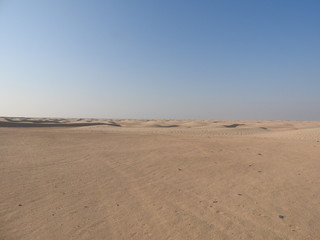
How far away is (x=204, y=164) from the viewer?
30.3 feet

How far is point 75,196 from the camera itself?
5.85m

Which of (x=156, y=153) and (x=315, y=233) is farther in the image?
(x=156, y=153)

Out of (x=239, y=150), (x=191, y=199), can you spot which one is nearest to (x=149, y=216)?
(x=191, y=199)

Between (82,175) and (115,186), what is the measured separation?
5.27ft

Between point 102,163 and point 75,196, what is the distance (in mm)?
3602

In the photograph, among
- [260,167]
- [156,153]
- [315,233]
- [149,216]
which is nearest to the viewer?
[315,233]

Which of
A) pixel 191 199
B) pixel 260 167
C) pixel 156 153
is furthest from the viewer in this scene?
pixel 156 153

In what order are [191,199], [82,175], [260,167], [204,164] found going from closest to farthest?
[191,199] → [82,175] → [260,167] → [204,164]

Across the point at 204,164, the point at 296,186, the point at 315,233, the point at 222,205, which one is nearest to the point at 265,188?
the point at 296,186

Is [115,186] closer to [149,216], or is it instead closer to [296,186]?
[149,216]

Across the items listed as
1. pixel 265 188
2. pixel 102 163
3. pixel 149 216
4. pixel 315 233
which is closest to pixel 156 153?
pixel 102 163

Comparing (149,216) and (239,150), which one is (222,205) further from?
(239,150)

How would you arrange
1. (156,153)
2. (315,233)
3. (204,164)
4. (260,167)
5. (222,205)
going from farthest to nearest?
1. (156,153)
2. (204,164)
3. (260,167)
4. (222,205)
5. (315,233)

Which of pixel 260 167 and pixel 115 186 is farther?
pixel 260 167
